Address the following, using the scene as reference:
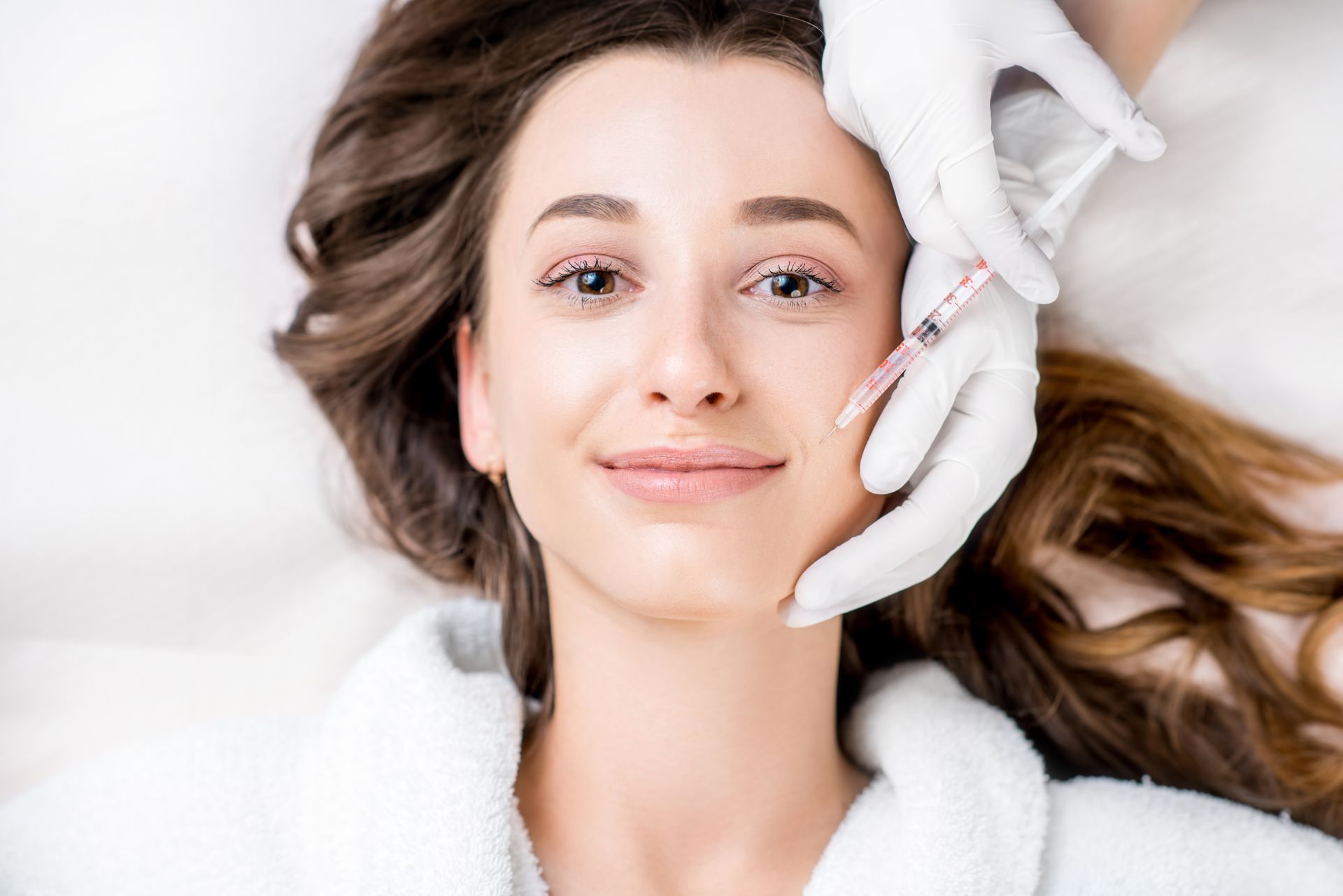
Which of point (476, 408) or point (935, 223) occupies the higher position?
point (935, 223)

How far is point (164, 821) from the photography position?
175 cm

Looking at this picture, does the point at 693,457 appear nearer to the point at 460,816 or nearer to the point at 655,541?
the point at 655,541

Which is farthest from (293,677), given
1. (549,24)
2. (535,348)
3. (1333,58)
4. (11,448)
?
(1333,58)

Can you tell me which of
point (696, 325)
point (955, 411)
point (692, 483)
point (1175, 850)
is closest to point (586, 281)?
point (696, 325)

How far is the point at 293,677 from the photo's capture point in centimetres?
220

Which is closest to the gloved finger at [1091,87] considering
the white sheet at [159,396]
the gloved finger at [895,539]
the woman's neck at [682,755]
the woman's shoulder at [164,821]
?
the gloved finger at [895,539]

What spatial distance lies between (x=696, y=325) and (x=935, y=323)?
0.33 meters

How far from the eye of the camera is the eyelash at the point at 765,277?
4.84 feet

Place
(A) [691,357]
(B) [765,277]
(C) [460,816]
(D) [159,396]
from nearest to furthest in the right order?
(A) [691,357] < (B) [765,277] < (C) [460,816] < (D) [159,396]

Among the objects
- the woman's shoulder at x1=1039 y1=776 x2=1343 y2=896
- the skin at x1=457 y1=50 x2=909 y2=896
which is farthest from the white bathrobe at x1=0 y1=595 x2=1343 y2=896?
the skin at x1=457 y1=50 x2=909 y2=896

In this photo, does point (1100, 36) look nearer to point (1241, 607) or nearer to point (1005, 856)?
point (1241, 607)

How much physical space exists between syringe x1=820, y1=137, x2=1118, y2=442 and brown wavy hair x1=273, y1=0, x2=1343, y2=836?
53 cm

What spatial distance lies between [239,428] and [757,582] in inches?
48.0

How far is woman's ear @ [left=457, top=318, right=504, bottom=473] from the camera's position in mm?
1723
